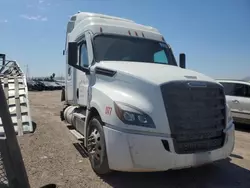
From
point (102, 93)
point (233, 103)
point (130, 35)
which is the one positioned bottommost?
point (233, 103)

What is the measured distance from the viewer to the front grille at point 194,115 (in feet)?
12.5

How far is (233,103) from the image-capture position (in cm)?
1013

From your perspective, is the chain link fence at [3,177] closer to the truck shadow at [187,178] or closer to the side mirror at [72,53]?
the truck shadow at [187,178]

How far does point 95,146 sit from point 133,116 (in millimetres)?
1098

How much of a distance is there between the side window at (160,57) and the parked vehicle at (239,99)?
5.35 metres

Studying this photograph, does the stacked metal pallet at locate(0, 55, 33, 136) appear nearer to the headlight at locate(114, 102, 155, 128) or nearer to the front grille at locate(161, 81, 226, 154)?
the headlight at locate(114, 102, 155, 128)

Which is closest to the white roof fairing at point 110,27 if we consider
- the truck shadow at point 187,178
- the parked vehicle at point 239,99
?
the truck shadow at point 187,178

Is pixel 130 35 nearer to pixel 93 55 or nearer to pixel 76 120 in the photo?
pixel 93 55

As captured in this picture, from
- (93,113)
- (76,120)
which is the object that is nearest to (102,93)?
(93,113)

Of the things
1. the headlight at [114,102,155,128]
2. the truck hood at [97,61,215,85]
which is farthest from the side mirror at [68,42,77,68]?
the headlight at [114,102,155,128]

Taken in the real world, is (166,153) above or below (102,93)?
below

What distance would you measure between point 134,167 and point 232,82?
26.9ft

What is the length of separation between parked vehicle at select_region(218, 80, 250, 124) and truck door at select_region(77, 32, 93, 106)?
6.57 metres

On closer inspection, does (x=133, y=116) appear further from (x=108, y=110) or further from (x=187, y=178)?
(x=187, y=178)
